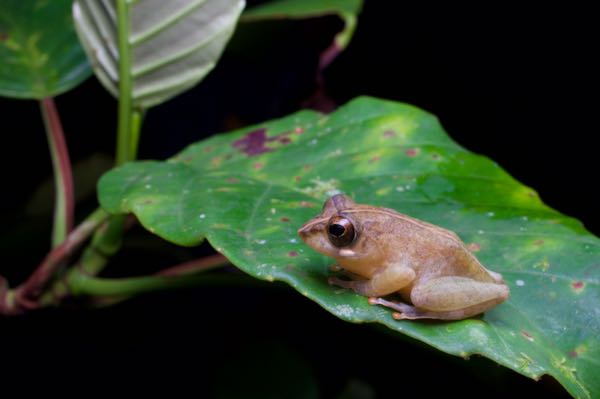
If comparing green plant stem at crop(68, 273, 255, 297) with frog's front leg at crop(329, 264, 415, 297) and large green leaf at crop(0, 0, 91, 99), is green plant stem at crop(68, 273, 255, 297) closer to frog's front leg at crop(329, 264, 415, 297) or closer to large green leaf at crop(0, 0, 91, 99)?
frog's front leg at crop(329, 264, 415, 297)

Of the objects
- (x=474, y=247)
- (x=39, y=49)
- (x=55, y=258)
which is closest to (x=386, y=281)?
(x=474, y=247)

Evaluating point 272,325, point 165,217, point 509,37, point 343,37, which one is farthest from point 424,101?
point 165,217

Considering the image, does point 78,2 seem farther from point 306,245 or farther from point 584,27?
point 584,27

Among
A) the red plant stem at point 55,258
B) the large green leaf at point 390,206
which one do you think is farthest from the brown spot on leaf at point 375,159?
the red plant stem at point 55,258

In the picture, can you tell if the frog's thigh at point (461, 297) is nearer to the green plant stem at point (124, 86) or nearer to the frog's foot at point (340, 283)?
the frog's foot at point (340, 283)

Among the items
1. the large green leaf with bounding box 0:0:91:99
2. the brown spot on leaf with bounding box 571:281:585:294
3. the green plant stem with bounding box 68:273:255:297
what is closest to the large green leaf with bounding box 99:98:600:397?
the brown spot on leaf with bounding box 571:281:585:294

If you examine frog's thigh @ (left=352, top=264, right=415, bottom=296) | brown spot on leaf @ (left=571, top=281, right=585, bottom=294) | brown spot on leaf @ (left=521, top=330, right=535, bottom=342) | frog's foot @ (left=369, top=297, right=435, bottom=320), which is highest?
brown spot on leaf @ (left=571, top=281, right=585, bottom=294)
